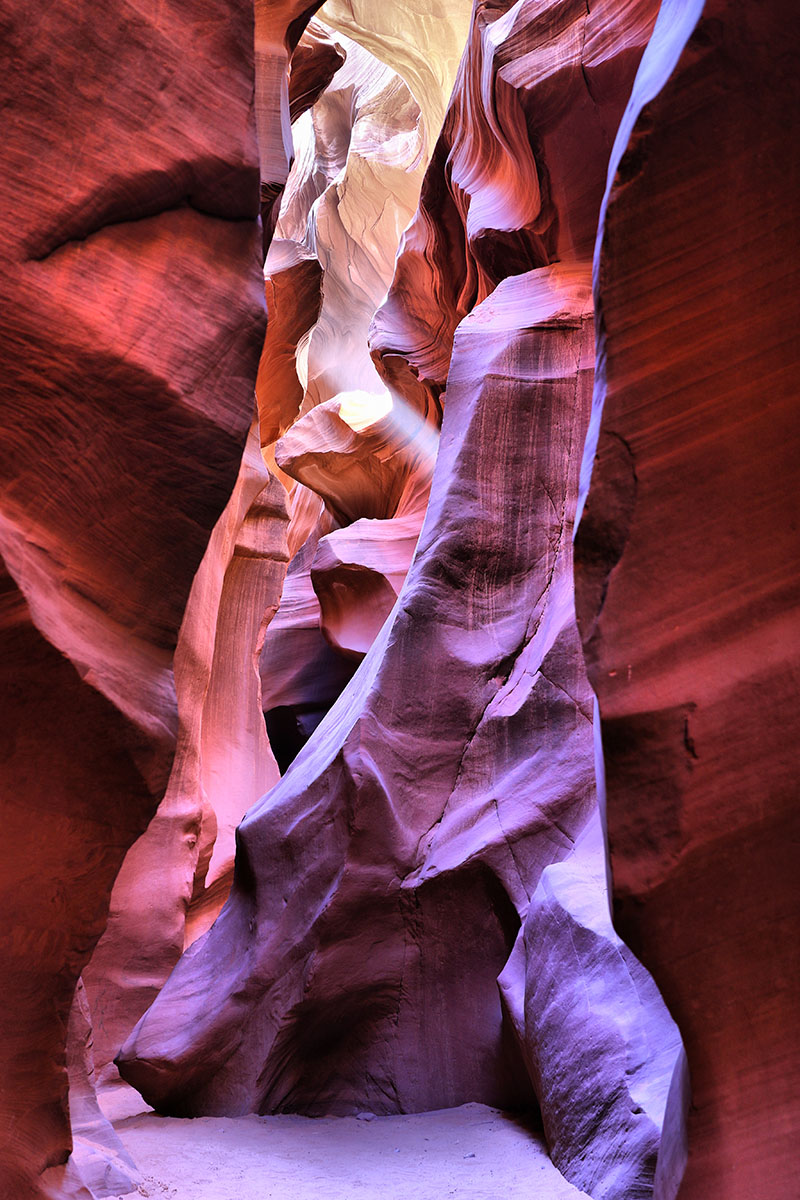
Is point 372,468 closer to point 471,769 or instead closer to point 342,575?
point 342,575

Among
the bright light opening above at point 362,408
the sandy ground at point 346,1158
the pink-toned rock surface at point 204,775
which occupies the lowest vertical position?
the sandy ground at point 346,1158

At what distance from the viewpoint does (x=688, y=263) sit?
2.40 meters

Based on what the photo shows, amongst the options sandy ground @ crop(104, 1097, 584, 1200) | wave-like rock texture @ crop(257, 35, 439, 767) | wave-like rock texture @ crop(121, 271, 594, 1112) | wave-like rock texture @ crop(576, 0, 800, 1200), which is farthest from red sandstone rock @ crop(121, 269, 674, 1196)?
wave-like rock texture @ crop(257, 35, 439, 767)

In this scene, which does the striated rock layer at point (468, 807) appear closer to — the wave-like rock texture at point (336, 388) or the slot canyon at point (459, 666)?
the slot canyon at point (459, 666)

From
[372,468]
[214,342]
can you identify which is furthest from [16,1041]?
[372,468]

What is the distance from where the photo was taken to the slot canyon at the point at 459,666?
2287 millimetres

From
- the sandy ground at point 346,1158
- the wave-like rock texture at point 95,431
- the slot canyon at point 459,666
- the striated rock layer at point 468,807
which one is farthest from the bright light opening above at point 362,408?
the wave-like rock texture at point 95,431

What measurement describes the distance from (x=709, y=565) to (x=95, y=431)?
161cm

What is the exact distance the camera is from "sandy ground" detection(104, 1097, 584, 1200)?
147 inches

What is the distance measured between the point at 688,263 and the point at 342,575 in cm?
850

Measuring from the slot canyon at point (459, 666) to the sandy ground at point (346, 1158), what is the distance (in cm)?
3

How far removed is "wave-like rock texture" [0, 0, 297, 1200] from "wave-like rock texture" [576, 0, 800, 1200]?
1.15 meters

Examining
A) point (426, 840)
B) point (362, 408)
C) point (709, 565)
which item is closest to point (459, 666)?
point (426, 840)

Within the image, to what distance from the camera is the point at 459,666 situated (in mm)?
5617
